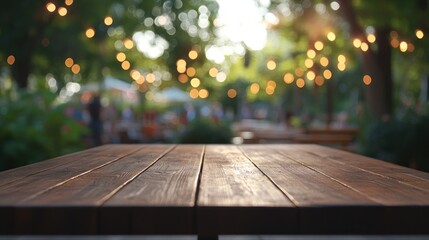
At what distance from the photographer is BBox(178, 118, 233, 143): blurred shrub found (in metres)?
10.4

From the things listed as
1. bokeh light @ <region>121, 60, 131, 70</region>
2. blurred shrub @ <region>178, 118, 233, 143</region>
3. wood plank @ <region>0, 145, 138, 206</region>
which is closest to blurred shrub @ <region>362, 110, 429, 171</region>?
blurred shrub @ <region>178, 118, 233, 143</region>

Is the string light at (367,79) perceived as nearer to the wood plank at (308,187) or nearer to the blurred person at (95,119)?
the blurred person at (95,119)

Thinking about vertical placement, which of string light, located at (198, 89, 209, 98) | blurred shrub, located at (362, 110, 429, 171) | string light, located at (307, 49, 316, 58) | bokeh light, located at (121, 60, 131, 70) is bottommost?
blurred shrub, located at (362, 110, 429, 171)

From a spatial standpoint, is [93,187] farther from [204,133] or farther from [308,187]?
[204,133]

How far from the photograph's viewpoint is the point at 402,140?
9.67m

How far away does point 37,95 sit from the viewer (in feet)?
37.2

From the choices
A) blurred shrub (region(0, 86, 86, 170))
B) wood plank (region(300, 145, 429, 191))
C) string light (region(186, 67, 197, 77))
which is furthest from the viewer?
string light (region(186, 67, 197, 77))

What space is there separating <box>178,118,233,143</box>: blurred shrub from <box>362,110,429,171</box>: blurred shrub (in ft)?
7.64

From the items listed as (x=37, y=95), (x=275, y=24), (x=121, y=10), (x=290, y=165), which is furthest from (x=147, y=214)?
(x=121, y=10)

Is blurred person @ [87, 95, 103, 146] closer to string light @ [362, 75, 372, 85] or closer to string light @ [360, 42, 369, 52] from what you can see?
string light @ [362, 75, 372, 85]

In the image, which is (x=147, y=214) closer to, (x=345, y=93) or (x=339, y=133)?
(x=339, y=133)

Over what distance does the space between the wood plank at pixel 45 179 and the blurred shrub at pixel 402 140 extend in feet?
22.3

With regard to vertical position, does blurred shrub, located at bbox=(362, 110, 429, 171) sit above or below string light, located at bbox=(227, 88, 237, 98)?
below

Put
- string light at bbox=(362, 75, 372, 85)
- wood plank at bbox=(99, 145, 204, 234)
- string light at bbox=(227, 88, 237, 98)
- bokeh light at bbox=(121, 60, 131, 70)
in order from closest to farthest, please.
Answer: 1. wood plank at bbox=(99, 145, 204, 234)
2. string light at bbox=(362, 75, 372, 85)
3. bokeh light at bbox=(121, 60, 131, 70)
4. string light at bbox=(227, 88, 237, 98)
